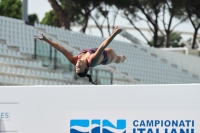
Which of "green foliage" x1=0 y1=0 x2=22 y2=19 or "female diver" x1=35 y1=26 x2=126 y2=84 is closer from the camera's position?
"female diver" x1=35 y1=26 x2=126 y2=84

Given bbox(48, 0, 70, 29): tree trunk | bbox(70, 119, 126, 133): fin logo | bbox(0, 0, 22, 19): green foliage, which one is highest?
bbox(0, 0, 22, 19): green foliage

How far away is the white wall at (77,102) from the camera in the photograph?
302cm

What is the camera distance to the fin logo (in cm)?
308

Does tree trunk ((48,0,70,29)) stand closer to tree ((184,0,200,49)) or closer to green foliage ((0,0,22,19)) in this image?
green foliage ((0,0,22,19))

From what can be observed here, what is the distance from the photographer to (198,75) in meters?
23.2

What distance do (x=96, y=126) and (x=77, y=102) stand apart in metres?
0.19

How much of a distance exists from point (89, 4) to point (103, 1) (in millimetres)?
958

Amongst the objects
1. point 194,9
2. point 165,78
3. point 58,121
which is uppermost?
point 194,9

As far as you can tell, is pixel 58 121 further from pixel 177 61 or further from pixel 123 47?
pixel 177 61

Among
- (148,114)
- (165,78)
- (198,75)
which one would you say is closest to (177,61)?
(198,75)

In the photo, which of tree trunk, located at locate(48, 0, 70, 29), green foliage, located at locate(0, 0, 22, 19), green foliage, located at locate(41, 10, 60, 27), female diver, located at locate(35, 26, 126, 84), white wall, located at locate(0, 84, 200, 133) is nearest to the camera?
white wall, located at locate(0, 84, 200, 133)

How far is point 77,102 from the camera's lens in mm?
3070

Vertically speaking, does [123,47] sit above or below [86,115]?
above

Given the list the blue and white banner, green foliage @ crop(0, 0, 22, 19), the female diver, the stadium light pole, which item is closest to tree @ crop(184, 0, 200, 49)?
green foliage @ crop(0, 0, 22, 19)
